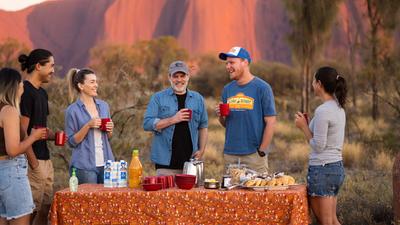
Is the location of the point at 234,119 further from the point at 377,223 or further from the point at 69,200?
the point at 377,223

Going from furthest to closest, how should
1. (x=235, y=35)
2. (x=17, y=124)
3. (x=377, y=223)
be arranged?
(x=235, y=35), (x=377, y=223), (x=17, y=124)

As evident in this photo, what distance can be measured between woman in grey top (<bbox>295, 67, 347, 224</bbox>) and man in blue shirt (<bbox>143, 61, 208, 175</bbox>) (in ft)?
3.50

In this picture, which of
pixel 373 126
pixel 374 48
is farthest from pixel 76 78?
pixel 374 48

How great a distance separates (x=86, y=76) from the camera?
5.29 m

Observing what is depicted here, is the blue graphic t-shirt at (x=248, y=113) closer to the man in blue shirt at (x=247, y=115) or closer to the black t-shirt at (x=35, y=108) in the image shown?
the man in blue shirt at (x=247, y=115)

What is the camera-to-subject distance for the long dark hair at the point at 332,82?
15.7ft

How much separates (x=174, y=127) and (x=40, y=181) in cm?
122

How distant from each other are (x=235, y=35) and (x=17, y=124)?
5361 cm

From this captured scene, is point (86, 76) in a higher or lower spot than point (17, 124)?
higher

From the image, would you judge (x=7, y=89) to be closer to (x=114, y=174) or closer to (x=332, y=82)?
(x=114, y=174)

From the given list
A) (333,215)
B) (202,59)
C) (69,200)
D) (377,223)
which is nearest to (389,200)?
(377,223)

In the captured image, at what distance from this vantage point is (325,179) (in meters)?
4.78

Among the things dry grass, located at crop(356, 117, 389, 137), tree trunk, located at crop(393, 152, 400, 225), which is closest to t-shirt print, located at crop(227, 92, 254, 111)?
tree trunk, located at crop(393, 152, 400, 225)

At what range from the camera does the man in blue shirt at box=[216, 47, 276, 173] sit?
546cm
